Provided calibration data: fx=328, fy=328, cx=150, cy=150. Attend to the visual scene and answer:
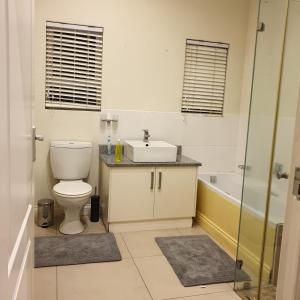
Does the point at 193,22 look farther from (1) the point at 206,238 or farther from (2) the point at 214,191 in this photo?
(1) the point at 206,238

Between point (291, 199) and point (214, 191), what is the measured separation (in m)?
2.28

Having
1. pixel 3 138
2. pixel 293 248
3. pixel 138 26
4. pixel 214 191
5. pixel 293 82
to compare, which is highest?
pixel 138 26

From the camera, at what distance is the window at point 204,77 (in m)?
3.74

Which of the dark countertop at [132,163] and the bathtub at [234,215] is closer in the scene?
the bathtub at [234,215]

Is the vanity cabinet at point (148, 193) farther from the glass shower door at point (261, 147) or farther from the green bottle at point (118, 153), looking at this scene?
the glass shower door at point (261, 147)

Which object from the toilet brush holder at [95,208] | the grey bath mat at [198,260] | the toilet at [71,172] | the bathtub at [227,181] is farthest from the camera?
the bathtub at [227,181]

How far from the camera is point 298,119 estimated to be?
1.04 meters

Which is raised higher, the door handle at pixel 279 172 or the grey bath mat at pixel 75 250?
the door handle at pixel 279 172

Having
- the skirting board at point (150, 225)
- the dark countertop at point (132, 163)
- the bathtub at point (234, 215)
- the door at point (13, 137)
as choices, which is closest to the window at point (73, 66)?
the dark countertop at point (132, 163)

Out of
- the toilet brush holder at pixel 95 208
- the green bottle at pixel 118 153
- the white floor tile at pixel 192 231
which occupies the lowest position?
the white floor tile at pixel 192 231

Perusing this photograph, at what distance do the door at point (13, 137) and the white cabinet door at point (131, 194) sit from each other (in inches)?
77.1

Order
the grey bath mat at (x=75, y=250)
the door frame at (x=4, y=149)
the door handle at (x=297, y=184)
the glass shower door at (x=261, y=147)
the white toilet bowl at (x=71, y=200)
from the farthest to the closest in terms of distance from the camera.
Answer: the white toilet bowl at (x=71, y=200) → the grey bath mat at (x=75, y=250) → the glass shower door at (x=261, y=147) → the door handle at (x=297, y=184) → the door frame at (x=4, y=149)

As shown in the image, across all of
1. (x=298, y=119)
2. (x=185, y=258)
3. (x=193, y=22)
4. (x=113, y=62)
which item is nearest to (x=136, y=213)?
(x=185, y=258)

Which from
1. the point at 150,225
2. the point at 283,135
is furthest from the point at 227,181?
the point at 283,135
